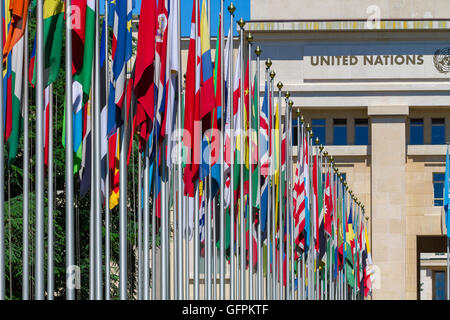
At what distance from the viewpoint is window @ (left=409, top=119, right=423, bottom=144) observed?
66438 mm

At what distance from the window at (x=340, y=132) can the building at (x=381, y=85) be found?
28.7 inches

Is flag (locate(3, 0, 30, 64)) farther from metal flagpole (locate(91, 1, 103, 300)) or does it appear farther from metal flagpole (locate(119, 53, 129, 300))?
metal flagpole (locate(119, 53, 129, 300))

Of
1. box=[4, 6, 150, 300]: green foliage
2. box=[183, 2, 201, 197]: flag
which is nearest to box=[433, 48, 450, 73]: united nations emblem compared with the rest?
box=[4, 6, 150, 300]: green foliage

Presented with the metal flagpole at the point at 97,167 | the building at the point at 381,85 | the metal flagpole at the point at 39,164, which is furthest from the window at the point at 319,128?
the metal flagpole at the point at 39,164

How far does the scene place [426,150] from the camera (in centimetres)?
6544

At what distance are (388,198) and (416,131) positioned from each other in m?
4.70

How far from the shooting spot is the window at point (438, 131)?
6606cm

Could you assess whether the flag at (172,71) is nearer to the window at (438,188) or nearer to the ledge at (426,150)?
the ledge at (426,150)

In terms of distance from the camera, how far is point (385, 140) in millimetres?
64812

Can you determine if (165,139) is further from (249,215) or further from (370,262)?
(370,262)

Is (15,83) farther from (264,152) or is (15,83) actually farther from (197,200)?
(264,152)

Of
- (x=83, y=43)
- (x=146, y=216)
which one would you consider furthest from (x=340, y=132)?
(x=83, y=43)

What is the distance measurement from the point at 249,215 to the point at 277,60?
32945 millimetres

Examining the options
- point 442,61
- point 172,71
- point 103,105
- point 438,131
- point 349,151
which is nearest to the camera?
point 103,105
